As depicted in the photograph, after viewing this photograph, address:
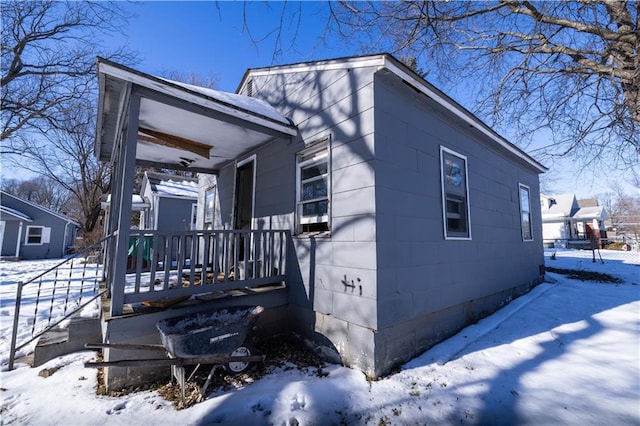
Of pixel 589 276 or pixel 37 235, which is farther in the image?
pixel 37 235

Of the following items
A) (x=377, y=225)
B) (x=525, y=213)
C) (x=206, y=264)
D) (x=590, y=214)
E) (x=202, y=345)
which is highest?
(x=590, y=214)

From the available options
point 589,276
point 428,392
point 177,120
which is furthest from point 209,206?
point 589,276

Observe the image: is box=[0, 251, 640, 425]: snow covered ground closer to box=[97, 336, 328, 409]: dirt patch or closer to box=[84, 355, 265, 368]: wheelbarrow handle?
box=[97, 336, 328, 409]: dirt patch

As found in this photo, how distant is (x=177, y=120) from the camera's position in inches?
170

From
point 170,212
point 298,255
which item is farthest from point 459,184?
point 170,212

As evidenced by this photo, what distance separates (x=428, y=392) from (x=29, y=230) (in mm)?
25019

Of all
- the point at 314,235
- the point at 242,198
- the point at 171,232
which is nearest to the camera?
the point at 171,232

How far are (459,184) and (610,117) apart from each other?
2.88m

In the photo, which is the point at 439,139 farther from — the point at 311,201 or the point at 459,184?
the point at 311,201

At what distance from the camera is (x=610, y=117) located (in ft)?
16.4

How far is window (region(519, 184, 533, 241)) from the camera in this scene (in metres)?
7.48

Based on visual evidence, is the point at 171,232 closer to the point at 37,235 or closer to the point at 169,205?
the point at 169,205

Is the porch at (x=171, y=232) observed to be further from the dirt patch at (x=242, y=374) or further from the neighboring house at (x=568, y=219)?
the neighboring house at (x=568, y=219)

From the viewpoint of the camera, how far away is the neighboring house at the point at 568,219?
80.8 ft
